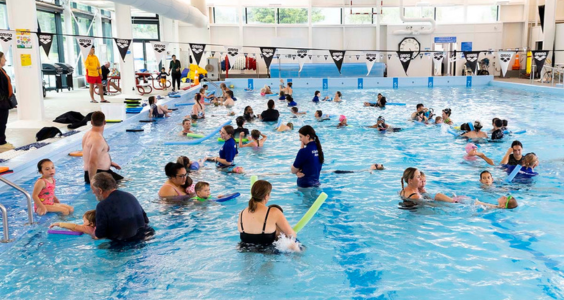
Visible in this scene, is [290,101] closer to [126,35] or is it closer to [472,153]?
[126,35]

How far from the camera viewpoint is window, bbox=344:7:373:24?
33.4m

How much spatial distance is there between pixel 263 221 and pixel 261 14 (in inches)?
1202

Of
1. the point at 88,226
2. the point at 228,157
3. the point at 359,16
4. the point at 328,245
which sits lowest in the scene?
the point at 328,245

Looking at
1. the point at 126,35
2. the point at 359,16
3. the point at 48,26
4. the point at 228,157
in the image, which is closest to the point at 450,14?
the point at 359,16

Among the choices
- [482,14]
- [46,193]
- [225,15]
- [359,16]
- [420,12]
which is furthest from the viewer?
[225,15]

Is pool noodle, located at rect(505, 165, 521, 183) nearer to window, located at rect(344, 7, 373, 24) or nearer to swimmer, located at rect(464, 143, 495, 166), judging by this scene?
swimmer, located at rect(464, 143, 495, 166)

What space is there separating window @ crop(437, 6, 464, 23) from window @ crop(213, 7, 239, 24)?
43.6 ft

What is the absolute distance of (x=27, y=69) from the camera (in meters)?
12.2

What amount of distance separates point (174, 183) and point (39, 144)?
449 cm

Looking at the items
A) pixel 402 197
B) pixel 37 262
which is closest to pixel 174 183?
pixel 37 262

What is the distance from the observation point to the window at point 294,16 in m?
33.9

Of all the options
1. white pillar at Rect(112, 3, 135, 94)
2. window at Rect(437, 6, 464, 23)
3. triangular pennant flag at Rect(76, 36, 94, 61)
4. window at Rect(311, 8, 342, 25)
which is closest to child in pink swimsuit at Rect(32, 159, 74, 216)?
triangular pennant flag at Rect(76, 36, 94, 61)

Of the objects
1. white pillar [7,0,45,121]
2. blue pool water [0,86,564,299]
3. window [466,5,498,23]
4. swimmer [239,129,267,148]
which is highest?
window [466,5,498,23]

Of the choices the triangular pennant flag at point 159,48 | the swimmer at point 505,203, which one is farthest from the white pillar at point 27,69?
the swimmer at point 505,203
